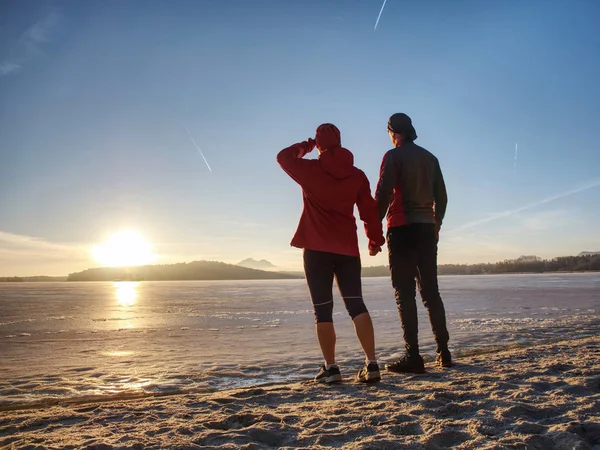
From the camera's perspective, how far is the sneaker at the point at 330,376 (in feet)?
12.1

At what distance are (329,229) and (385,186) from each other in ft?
2.81

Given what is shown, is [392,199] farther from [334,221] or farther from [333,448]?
[333,448]

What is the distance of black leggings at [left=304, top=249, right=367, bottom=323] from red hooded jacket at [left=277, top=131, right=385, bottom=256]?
0.26 feet

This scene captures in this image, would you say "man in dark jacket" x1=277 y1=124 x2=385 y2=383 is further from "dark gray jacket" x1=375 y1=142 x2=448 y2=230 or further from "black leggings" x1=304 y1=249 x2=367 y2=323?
"dark gray jacket" x1=375 y1=142 x2=448 y2=230

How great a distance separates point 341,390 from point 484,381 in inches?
43.1

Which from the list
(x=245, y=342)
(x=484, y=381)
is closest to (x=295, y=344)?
(x=245, y=342)

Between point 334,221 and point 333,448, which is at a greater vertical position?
point 334,221

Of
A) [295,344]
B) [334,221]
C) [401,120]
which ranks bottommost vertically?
[295,344]

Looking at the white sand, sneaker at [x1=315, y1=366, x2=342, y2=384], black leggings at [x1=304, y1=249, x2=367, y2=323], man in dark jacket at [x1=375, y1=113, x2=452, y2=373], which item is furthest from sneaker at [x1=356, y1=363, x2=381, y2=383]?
man in dark jacket at [x1=375, y1=113, x2=452, y2=373]

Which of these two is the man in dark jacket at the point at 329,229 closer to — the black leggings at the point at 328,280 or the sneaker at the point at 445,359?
the black leggings at the point at 328,280

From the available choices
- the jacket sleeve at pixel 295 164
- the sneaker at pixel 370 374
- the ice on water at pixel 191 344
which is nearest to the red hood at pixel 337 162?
the jacket sleeve at pixel 295 164

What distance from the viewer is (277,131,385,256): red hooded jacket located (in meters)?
4.01

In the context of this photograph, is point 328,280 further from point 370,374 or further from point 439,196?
point 439,196

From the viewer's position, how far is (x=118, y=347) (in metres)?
5.90
